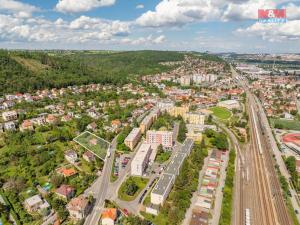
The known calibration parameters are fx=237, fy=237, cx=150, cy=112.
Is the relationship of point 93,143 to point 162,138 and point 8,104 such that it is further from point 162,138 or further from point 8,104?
point 8,104

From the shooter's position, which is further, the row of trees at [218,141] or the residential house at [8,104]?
the residential house at [8,104]

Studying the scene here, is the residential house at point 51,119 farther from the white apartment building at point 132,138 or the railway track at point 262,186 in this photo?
the railway track at point 262,186

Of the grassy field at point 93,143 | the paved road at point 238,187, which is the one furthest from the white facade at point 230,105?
the grassy field at point 93,143

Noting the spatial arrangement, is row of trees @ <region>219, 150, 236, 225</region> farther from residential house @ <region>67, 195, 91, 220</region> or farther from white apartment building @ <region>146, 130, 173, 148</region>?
residential house @ <region>67, 195, 91, 220</region>

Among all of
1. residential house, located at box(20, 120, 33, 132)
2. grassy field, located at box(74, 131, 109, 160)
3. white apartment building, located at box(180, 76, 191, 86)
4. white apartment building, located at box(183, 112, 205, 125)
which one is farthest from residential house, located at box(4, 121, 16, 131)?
white apartment building, located at box(180, 76, 191, 86)

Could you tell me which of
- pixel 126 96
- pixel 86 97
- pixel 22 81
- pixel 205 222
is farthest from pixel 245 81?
pixel 205 222

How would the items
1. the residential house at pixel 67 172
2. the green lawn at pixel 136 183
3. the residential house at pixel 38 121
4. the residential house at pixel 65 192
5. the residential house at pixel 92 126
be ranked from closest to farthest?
the residential house at pixel 65 192
the green lawn at pixel 136 183
the residential house at pixel 67 172
the residential house at pixel 92 126
the residential house at pixel 38 121
